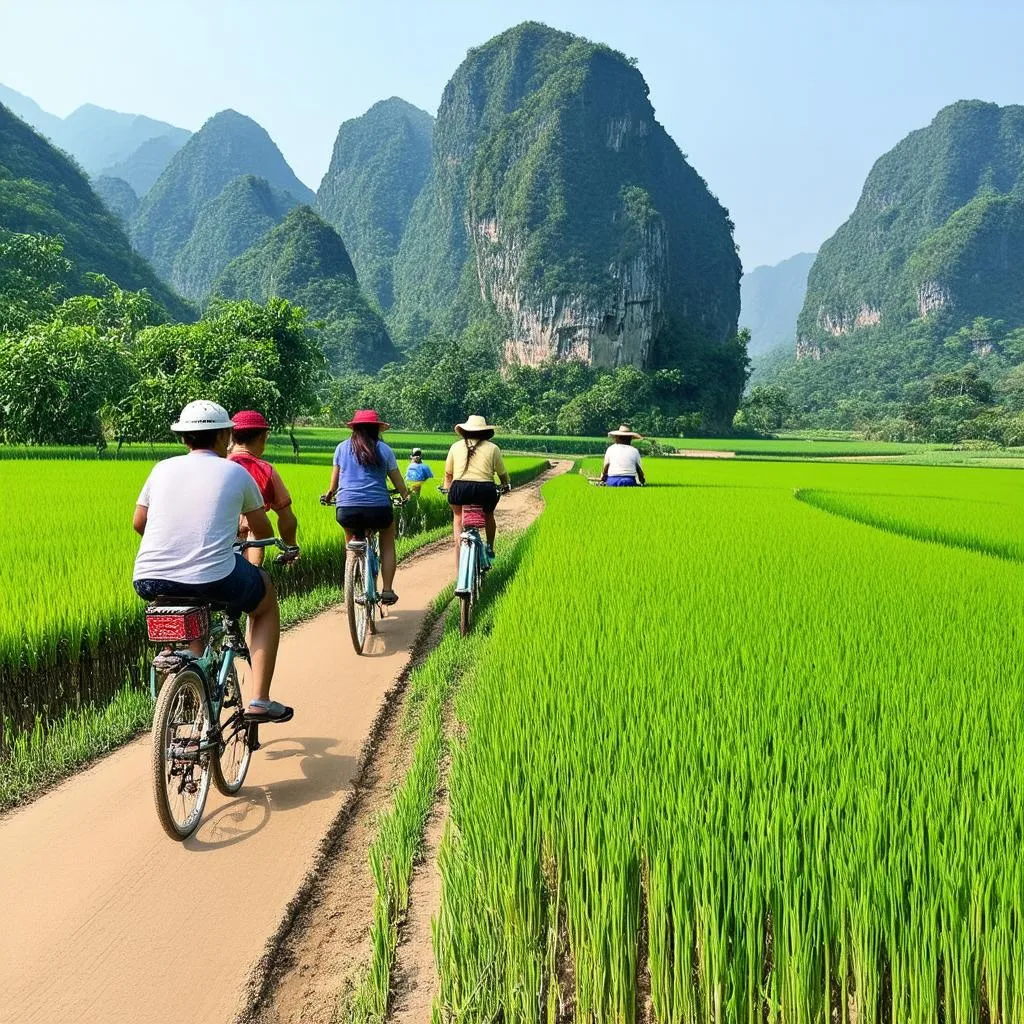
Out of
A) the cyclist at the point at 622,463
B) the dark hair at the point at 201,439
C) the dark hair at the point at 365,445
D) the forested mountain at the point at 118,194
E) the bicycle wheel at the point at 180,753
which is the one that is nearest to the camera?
the bicycle wheel at the point at 180,753

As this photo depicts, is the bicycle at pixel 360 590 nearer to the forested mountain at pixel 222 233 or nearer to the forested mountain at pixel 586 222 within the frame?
the forested mountain at pixel 586 222

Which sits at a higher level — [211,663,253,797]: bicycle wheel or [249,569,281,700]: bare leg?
[249,569,281,700]: bare leg

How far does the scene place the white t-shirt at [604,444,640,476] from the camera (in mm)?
11672

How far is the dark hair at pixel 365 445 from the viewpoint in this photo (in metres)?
5.41

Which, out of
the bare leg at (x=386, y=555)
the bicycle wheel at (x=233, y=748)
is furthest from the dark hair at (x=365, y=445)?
the bicycle wheel at (x=233, y=748)

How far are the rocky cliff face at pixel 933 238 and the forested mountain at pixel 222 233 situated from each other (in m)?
114

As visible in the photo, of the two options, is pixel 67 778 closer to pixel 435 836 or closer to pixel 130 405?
pixel 435 836

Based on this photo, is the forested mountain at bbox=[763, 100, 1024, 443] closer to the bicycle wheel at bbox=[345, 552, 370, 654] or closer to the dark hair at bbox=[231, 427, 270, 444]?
the bicycle wheel at bbox=[345, 552, 370, 654]

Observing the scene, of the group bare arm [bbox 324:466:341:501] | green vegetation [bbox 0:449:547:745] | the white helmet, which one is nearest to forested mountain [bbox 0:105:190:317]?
green vegetation [bbox 0:449:547:745]

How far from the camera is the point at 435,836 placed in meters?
2.75

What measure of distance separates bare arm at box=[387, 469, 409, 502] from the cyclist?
6230 millimetres

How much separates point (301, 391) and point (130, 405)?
6.27 m

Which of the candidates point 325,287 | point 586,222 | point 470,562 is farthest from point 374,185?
point 470,562

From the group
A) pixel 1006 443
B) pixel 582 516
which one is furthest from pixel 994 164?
pixel 582 516
